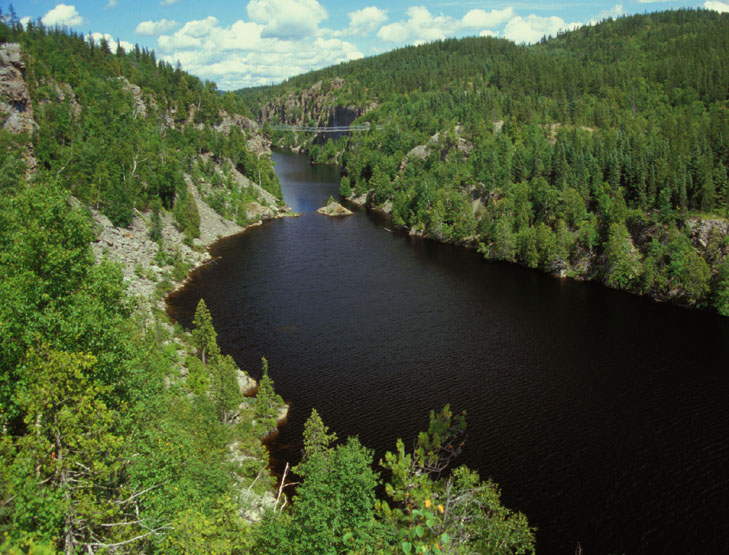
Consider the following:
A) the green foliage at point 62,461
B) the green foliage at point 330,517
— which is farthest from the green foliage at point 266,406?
the green foliage at point 62,461

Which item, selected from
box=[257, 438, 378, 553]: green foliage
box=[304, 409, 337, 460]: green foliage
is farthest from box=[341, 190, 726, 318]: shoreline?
box=[257, 438, 378, 553]: green foliage

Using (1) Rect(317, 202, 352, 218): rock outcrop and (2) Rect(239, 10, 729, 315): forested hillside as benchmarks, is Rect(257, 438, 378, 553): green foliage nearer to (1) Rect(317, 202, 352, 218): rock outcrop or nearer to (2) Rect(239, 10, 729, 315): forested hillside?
(2) Rect(239, 10, 729, 315): forested hillside

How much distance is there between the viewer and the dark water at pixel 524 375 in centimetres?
3209

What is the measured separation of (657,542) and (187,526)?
93.0 feet

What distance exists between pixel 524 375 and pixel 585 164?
59.4 meters

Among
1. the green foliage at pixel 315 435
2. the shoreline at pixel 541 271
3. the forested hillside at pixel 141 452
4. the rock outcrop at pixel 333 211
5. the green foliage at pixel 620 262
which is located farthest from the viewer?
the rock outcrop at pixel 333 211

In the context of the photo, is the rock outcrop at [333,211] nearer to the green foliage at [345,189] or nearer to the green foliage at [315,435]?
the green foliage at [345,189]

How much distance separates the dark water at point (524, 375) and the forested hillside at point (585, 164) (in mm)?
6526

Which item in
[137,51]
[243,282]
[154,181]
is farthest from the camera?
[137,51]

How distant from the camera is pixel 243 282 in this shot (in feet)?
244

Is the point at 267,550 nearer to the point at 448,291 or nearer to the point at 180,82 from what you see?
the point at 448,291

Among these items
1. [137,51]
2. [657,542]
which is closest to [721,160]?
[657,542]

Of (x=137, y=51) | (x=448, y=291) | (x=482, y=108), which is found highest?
(x=137, y=51)

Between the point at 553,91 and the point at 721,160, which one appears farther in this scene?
the point at 553,91
